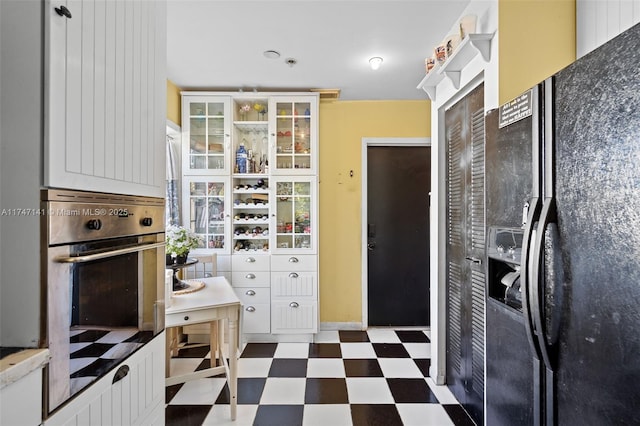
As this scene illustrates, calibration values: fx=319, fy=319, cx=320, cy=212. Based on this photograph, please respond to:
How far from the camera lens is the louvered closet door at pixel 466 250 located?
5.90 ft

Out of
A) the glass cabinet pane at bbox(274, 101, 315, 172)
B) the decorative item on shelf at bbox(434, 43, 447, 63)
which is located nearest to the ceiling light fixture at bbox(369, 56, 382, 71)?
the decorative item on shelf at bbox(434, 43, 447, 63)

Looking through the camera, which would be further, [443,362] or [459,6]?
[443,362]

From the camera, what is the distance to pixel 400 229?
11.9 ft

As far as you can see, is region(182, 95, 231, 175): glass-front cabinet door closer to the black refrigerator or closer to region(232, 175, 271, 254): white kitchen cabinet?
region(232, 175, 271, 254): white kitchen cabinet

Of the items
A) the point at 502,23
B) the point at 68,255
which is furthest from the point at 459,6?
the point at 68,255

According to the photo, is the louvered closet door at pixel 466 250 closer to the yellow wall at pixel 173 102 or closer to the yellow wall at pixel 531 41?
the yellow wall at pixel 531 41

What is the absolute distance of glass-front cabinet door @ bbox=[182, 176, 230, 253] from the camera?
10.6 ft

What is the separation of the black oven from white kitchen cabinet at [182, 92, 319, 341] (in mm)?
2034

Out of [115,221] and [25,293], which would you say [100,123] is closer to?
[115,221]

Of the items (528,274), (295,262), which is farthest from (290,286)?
(528,274)

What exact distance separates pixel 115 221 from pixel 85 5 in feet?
1.96

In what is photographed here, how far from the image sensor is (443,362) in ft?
7.89

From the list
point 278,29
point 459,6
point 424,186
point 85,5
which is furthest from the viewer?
point 424,186

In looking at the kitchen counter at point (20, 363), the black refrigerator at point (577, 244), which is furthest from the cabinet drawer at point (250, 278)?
the kitchen counter at point (20, 363)
